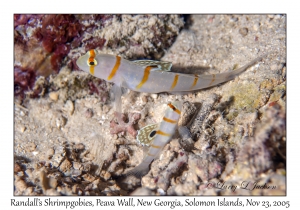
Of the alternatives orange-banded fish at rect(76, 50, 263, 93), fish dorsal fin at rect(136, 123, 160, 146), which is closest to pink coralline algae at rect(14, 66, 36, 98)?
orange-banded fish at rect(76, 50, 263, 93)

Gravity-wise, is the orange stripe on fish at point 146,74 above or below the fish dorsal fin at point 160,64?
below

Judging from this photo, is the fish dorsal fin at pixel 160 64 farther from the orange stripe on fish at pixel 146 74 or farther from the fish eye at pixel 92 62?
the fish eye at pixel 92 62

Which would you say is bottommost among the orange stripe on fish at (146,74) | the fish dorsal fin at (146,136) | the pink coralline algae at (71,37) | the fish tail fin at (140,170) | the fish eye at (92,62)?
the fish tail fin at (140,170)

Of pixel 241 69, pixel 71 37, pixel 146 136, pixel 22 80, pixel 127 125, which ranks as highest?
pixel 71 37

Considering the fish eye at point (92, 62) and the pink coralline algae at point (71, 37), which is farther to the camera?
the pink coralline algae at point (71, 37)

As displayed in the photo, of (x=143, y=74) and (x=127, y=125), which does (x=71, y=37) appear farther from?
(x=127, y=125)

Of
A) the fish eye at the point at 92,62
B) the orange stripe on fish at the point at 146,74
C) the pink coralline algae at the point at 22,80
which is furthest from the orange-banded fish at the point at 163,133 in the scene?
the pink coralline algae at the point at 22,80

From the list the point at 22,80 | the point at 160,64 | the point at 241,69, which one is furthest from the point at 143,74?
the point at 22,80

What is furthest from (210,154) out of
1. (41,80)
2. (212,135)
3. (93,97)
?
(41,80)
